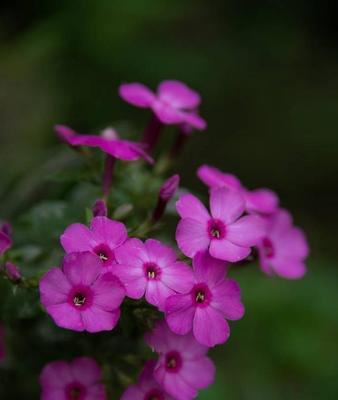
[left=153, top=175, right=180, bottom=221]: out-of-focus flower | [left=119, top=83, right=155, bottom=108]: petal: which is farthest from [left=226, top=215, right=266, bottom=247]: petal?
[left=119, top=83, right=155, bottom=108]: petal

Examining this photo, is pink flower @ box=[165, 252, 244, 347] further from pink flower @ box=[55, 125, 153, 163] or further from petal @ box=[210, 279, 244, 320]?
pink flower @ box=[55, 125, 153, 163]

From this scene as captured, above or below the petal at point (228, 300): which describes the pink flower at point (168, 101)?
above

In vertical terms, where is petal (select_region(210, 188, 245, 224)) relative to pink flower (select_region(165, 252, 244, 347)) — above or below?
above

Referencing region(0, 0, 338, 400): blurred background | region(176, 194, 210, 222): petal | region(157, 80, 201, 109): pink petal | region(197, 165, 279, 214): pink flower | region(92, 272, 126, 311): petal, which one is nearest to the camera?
region(92, 272, 126, 311): petal

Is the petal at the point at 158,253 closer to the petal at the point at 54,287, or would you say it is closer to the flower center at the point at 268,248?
the petal at the point at 54,287

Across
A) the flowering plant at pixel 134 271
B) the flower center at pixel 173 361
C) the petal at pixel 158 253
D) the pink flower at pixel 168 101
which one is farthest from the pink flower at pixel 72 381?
the pink flower at pixel 168 101

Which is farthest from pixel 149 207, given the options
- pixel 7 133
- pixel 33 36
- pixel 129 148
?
pixel 33 36
